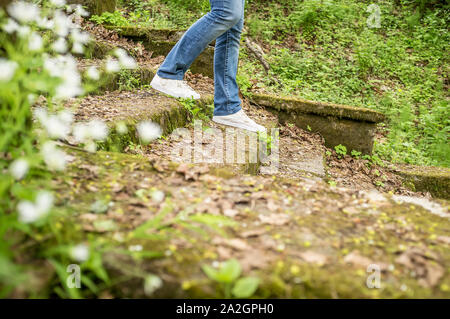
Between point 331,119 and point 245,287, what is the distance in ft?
11.1

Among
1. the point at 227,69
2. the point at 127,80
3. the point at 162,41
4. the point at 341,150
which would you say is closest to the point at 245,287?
the point at 227,69

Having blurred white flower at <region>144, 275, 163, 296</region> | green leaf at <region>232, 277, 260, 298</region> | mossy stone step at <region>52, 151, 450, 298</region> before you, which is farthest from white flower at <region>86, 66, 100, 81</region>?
green leaf at <region>232, 277, 260, 298</region>

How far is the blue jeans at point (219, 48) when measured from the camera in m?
2.70

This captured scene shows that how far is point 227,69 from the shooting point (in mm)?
3053

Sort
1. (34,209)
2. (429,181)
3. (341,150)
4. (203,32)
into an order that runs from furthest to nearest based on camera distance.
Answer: (341,150), (429,181), (203,32), (34,209)

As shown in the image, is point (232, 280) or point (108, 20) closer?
point (232, 280)

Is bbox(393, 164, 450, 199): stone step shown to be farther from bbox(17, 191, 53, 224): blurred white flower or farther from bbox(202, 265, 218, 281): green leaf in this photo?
bbox(17, 191, 53, 224): blurred white flower

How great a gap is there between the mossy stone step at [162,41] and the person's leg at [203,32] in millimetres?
1461

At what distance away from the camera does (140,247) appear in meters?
1.06

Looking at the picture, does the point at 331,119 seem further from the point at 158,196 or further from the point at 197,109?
the point at 158,196

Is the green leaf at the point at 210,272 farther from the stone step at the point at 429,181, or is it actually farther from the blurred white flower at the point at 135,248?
the stone step at the point at 429,181

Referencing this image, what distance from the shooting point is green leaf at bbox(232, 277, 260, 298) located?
0.96m

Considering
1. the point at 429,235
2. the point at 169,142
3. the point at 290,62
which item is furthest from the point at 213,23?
the point at 290,62
